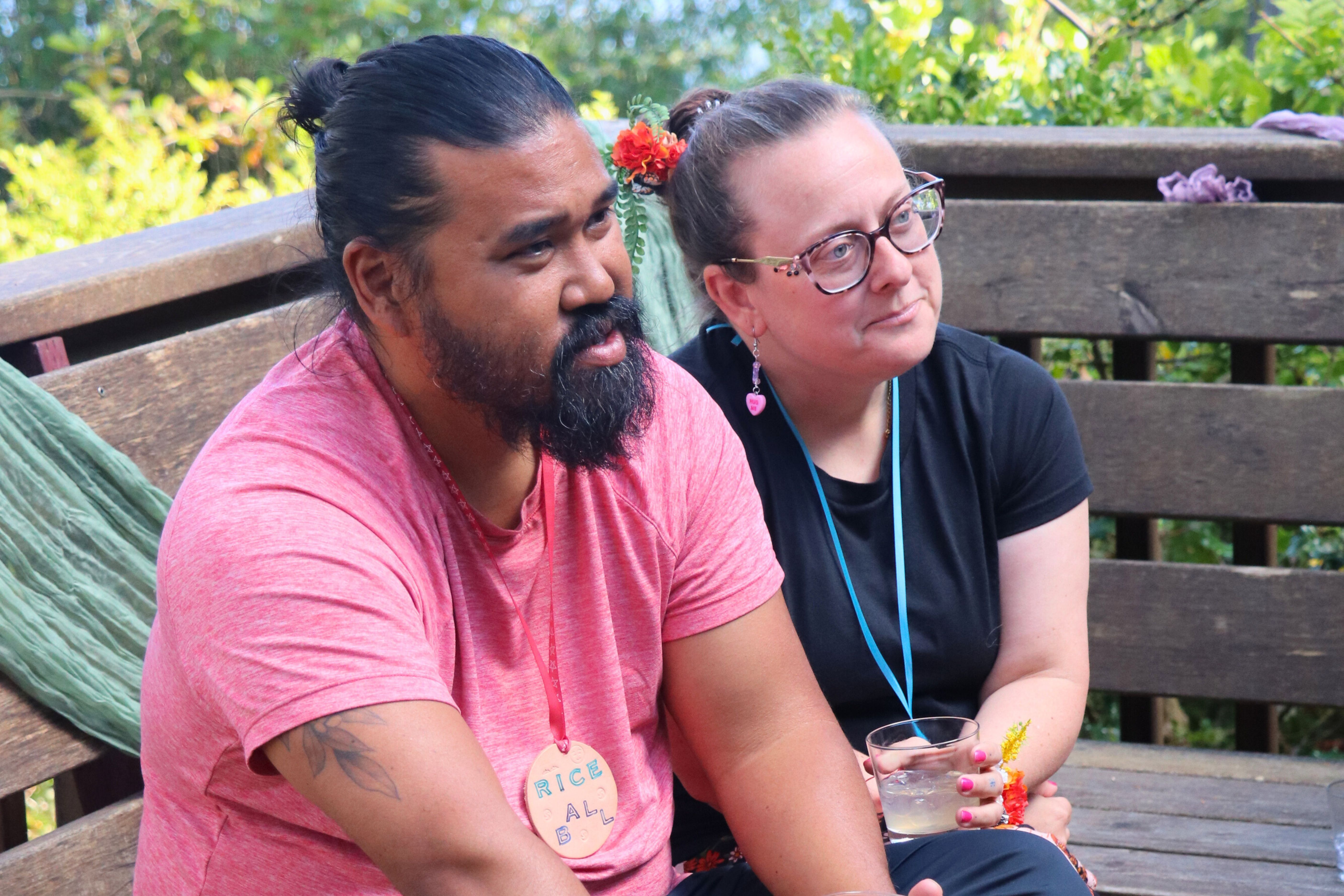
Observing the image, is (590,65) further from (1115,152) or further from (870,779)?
(870,779)

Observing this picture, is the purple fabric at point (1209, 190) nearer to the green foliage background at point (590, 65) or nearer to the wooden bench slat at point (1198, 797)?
the green foliage background at point (590, 65)

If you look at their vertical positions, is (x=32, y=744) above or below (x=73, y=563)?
below

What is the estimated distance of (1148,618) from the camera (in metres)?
2.89

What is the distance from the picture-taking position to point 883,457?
85.5 inches

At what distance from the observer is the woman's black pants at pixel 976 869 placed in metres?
1.71

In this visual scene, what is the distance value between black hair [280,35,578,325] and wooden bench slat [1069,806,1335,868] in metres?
1.59

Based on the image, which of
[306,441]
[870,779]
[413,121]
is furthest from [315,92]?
[870,779]

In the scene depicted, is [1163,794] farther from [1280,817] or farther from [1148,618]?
[1148,618]

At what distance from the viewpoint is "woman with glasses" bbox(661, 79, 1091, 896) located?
207 cm

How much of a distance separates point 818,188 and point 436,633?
3.11ft

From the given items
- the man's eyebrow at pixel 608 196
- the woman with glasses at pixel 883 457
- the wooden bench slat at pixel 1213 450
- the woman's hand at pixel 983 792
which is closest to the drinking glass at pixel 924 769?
the woman's hand at pixel 983 792

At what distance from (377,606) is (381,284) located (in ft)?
1.43

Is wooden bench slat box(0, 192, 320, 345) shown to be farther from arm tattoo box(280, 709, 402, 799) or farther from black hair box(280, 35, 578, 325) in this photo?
arm tattoo box(280, 709, 402, 799)

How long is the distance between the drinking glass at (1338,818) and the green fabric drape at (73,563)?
1896mm
